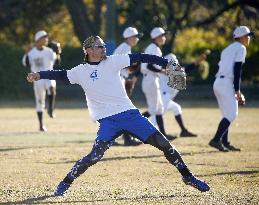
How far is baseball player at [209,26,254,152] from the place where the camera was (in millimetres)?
15036

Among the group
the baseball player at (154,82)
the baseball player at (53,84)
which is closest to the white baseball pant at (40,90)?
the baseball player at (53,84)

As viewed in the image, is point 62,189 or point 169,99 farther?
point 169,99

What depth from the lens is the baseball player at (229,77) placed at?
49.3 ft

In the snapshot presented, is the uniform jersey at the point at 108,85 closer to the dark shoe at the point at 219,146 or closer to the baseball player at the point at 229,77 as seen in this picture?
the baseball player at the point at 229,77

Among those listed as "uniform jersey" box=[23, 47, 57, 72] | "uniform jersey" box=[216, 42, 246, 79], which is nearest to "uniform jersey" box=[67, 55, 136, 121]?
"uniform jersey" box=[216, 42, 246, 79]

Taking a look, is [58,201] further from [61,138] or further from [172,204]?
[61,138]

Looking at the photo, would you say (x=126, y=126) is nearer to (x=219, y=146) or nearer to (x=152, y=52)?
(x=219, y=146)

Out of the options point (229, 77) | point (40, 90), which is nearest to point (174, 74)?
point (229, 77)

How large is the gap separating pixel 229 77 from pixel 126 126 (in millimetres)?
5507

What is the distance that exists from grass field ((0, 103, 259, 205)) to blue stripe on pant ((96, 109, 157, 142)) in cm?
68

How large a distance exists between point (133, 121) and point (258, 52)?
2887cm

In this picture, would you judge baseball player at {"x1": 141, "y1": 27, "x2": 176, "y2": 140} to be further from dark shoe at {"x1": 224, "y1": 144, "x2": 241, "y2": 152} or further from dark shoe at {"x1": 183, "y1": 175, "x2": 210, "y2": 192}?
dark shoe at {"x1": 183, "y1": 175, "x2": 210, "y2": 192}

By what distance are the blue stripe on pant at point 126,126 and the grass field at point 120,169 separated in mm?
679

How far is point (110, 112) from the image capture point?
10391 mm
